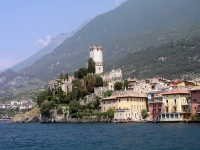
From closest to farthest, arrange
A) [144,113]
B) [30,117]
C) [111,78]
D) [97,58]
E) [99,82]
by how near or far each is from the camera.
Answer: [144,113] → [99,82] → [111,78] → [97,58] → [30,117]

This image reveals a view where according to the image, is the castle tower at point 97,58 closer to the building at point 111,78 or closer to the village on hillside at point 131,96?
the village on hillside at point 131,96

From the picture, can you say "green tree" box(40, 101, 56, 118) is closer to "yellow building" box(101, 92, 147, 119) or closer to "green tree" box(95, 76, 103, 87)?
"green tree" box(95, 76, 103, 87)

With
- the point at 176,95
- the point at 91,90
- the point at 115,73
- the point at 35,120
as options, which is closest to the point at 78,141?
the point at 176,95

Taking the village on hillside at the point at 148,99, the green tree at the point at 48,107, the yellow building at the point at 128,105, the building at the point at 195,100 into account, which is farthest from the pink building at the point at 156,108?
the green tree at the point at 48,107

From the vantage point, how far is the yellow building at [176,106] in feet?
261

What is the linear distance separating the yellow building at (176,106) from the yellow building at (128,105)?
866 centimetres

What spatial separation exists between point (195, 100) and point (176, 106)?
14.6ft

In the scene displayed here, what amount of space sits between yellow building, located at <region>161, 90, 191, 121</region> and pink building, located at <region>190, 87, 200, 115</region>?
163 cm

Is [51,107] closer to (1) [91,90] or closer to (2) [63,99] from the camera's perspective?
(2) [63,99]

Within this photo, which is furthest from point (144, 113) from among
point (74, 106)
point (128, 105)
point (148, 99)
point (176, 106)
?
point (74, 106)

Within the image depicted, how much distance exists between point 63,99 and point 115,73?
15551 millimetres

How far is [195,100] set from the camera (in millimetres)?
77750

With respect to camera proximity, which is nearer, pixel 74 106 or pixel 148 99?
pixel 148 99

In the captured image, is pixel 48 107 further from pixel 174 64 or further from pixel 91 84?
pixel 174 64
